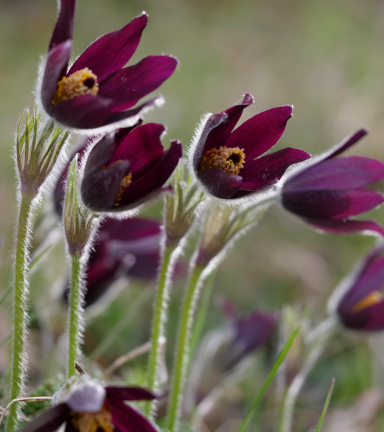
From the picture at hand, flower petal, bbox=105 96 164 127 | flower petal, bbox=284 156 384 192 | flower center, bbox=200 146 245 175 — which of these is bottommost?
flower petal, bbox=284 156 384 192

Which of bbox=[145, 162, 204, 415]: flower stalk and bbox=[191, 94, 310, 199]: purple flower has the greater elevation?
bbox=[191, 94, 310, 199]: purple flower

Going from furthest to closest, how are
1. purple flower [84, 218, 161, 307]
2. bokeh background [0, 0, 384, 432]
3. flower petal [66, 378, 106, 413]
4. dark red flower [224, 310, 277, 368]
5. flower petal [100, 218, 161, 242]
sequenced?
bokeh background [0, 0, 384, 432] < dark red flower [224, 310, 277, 368] < flower petal [100, 218, 161, 242] < purple flower [84, 218, 161, 307] < flower petal [66, 378, 106, 413]

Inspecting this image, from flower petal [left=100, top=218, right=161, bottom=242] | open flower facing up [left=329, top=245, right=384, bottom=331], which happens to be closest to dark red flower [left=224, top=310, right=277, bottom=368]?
open flower facing up [left=329, top=245, right=384, bottom=331]

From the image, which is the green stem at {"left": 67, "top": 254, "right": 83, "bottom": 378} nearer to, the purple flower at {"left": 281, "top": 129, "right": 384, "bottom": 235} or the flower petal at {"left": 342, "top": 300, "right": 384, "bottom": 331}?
the purple flower at {"left": 281, "top": 129, "right": 384, "bottom": 235}

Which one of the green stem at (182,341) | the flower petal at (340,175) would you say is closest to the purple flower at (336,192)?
the flower petal at (340,175)

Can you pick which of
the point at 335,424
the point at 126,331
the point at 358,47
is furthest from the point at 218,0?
the point at 335,424

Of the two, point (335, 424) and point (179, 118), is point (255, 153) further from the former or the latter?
point (179, 118)

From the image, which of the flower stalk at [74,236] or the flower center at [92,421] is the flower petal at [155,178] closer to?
the flower stalk at [74,236]
